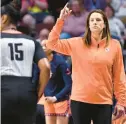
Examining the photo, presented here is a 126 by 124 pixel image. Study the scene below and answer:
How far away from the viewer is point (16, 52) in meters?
4.86

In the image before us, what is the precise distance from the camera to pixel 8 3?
5109 mm

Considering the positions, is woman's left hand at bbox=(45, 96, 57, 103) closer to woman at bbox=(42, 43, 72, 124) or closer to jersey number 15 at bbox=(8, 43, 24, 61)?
woman at bbox=(42, 43, 72, 124)

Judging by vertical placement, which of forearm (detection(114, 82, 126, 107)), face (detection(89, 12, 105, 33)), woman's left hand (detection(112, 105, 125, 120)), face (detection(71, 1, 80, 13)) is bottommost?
woman's left hand (detection(112, 105, 125, 120))

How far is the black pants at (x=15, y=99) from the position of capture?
481 cm

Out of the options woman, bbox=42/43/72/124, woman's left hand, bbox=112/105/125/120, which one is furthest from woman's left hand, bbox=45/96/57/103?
woman's left hand, bbox=112/105/125/120

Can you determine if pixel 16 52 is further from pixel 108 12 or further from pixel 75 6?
pixel 108 12

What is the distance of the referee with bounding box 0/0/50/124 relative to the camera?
482 cm

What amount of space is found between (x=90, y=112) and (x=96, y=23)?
0.86m

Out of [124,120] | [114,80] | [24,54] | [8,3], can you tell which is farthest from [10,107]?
[124,120]

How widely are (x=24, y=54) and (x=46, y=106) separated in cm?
261

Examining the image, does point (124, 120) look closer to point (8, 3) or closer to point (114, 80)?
point (114, 80)

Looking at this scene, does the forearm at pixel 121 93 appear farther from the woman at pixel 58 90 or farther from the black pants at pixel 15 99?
the woman at pixel 58 90

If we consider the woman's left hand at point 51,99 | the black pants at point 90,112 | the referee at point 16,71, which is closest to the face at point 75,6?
the woman's left hand at point 51,99

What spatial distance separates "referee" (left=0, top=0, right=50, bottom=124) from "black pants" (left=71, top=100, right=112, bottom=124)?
72 cm
